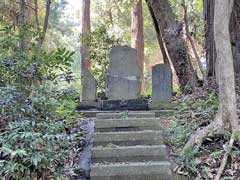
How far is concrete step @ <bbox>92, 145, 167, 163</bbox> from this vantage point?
→ 14.2 feet

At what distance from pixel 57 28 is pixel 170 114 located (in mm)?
19814

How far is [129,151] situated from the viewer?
171 inches

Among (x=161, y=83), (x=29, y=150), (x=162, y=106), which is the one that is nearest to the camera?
(x=29, y=150)

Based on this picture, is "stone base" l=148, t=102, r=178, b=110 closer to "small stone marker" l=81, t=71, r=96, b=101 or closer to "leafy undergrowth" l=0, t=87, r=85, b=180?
"small stone marker" l=81, t=71, r=96, b=101

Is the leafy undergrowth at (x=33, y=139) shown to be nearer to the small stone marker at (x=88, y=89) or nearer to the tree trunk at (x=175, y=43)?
the small stone marker at (x=88, y=89)

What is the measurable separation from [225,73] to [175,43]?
3605mm

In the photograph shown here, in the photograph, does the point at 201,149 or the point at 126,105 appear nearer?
the point at 201,149

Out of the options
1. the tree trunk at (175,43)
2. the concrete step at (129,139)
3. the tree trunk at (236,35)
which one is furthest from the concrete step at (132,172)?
the tree trunk at (175,43)

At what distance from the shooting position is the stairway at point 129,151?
407 cm

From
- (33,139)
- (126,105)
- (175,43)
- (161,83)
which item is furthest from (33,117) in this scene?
(175,43)

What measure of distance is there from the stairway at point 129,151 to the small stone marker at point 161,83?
6.87 feet

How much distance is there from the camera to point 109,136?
4641 mm

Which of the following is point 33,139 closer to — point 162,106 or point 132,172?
point 132,172

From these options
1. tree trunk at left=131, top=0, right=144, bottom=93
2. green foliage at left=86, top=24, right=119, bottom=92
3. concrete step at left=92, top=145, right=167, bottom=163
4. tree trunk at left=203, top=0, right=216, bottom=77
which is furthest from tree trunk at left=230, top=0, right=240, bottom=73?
tree trunk at left=131, top=0, right=144, bottom=93
